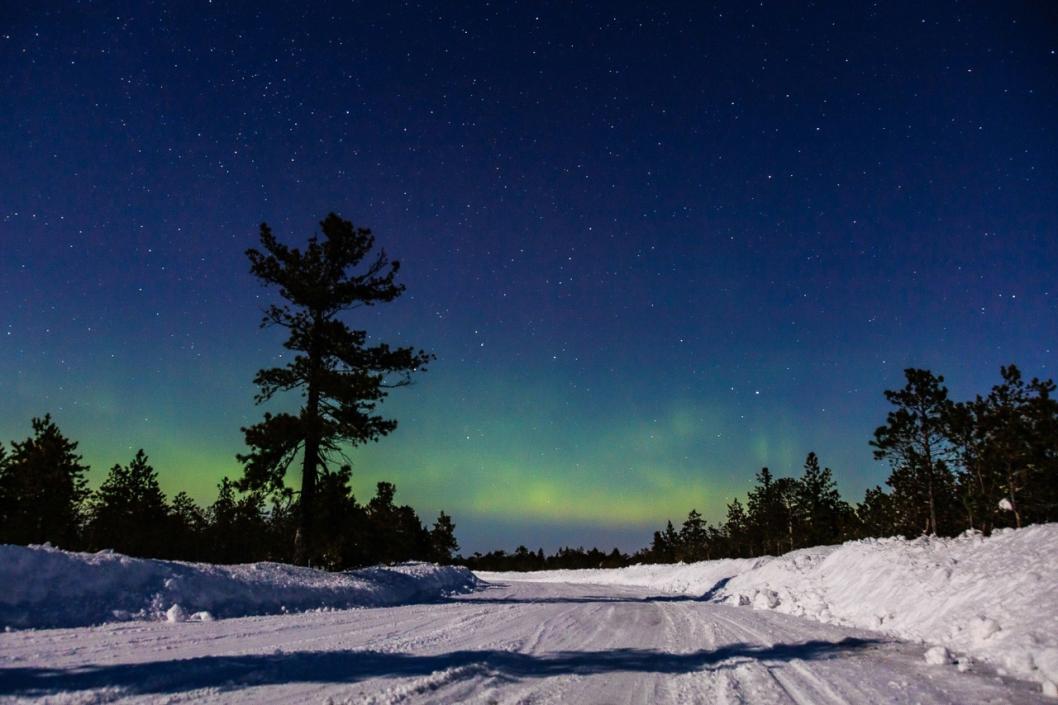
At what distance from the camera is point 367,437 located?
71.1 feet

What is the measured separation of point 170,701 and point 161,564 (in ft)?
27.3

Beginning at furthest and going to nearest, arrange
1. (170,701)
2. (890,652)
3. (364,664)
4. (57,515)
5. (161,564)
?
(57,515)
(161,564)
(890,652)
(364,664)
(170,701)

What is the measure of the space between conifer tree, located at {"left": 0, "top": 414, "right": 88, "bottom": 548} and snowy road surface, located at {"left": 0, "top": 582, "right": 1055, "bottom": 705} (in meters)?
54.5

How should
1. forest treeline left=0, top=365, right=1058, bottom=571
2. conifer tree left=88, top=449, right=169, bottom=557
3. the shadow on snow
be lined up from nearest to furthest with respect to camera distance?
the shadow on snow, forest treeline left=0, top=365, right=1058, bottom=571, conifer tree left=88, top=449, right=169, bottom=557

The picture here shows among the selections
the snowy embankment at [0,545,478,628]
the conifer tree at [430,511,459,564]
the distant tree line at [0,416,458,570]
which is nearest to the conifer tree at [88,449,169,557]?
the distant tree line at [0,416,458,570]

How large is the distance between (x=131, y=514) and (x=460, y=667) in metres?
77.7

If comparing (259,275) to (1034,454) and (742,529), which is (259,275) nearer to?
(1034,454)

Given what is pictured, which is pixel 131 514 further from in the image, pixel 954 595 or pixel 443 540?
pixel 954 595

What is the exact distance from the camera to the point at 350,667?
19.9ft

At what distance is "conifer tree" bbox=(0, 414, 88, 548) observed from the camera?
48344 millimetres

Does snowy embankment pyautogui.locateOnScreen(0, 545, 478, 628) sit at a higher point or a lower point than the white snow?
higher

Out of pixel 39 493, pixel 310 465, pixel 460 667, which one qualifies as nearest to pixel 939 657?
pixel 460 667

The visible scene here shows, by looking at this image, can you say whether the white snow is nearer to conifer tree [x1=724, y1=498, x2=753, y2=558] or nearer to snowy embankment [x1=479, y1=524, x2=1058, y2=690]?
snowy embankment [x1=479, y1=524, x2=1058, y2=690]

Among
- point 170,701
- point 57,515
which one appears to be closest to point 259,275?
point 170,701
